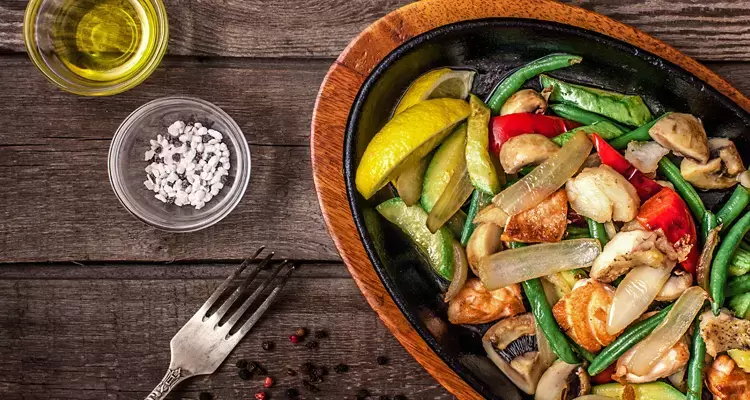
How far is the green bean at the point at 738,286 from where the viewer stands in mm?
1983

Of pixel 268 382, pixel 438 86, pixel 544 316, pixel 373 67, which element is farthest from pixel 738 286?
pixel 268 382

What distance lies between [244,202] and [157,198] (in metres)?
0.30

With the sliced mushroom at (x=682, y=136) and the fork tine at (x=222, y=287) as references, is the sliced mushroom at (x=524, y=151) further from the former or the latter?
the fork tine at (x=222, y=287)

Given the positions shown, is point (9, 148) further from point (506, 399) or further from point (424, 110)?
point (506, 399)

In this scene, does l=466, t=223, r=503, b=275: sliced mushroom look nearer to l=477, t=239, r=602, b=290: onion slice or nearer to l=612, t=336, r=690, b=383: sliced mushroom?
l=477, t=239, r=602, b=290: onion slice

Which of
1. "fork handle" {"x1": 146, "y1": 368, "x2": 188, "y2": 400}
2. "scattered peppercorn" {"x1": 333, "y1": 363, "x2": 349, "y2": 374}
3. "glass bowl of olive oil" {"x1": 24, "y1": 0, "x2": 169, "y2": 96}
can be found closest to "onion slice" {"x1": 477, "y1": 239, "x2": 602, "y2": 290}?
"scattered peppercorn" {"x1": 333, "y1": 363, "x2": 349, "y2": 374}

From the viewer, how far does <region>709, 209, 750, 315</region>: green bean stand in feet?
6.31

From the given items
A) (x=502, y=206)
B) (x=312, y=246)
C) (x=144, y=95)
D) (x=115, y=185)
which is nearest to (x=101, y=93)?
(x=144, y=95)

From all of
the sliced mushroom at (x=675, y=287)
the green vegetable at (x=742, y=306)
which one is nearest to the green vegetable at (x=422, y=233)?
the sliced mushroom at (x=675, y=287)

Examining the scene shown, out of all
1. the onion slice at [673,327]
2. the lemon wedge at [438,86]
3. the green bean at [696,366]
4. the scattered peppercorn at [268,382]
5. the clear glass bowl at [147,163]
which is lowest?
the green bean at [696,366]

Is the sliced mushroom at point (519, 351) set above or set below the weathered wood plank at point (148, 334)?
below

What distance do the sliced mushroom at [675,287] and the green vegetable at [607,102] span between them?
0.46 meters

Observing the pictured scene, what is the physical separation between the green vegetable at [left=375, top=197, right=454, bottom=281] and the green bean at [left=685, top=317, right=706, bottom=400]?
0.71m

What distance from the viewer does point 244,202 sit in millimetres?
2412
